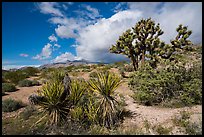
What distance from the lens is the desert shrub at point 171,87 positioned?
8.18m

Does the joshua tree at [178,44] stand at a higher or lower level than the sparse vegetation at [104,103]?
higher

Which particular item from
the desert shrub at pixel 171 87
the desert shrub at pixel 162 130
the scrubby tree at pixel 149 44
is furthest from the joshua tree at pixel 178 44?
the desert shrub at pixel 162 130

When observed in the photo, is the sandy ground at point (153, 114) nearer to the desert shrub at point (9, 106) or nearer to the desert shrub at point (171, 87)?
the desert shrub at point (9, 106)

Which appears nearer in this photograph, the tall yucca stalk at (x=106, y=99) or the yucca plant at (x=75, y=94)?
the tall yucca stalk at (x=106, y=99)

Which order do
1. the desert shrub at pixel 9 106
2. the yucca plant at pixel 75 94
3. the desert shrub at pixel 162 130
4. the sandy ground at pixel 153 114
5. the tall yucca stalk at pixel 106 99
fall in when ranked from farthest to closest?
the desert shrub at pixel 9 106
the yucca plant at pixel 75 94
the sandy ground at pixel 153 114
the tall yucca stalk at pixel 106 99
the desert shrub at pixel 162 130

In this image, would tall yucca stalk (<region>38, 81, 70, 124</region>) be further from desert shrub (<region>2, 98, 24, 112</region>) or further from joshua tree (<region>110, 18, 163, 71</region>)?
joshua tree (<region>110, 18, 163, 71</region>)

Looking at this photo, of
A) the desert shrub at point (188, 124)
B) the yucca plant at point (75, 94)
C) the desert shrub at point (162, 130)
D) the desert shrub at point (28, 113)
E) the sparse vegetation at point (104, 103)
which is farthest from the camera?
the desert shrub at point (28, 113)

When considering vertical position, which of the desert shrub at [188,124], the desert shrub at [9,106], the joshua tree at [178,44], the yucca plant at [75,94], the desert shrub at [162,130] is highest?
the joshua tree at [178,44]

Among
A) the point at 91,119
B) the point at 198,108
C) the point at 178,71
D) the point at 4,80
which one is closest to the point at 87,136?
the point at 91,119

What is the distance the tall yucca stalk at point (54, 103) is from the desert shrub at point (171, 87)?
403 cm

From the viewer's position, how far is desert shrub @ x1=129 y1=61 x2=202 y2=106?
8182mm

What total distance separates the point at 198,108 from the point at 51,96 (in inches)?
233

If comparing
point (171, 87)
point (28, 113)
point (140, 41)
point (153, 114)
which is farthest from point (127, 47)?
point (28, 113)

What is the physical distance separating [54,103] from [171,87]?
5.71 metres
